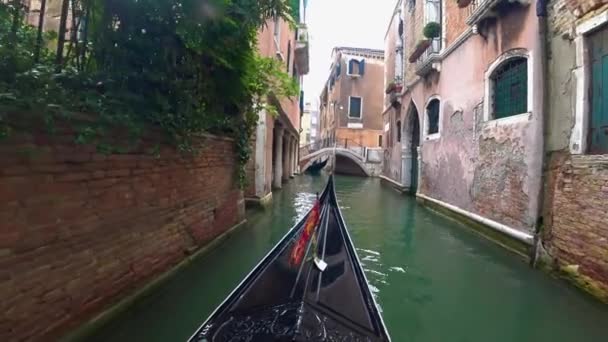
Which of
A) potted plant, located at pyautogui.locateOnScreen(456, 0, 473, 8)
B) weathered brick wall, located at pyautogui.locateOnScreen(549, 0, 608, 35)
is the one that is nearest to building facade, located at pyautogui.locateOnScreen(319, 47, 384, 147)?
potted plant, located at pyautogui.locateOnScreen(456, 0, 473, 8)

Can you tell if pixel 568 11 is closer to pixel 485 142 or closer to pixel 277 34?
pixel 485 142

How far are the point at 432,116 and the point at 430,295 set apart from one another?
6284mm

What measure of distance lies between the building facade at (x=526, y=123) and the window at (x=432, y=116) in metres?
0.32

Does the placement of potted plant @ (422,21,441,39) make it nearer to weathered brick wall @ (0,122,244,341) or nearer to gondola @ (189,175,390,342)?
weathered brick wall @ (0,122,244,341)

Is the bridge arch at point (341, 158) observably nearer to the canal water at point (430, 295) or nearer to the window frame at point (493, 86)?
the window frame at point (493, 86)

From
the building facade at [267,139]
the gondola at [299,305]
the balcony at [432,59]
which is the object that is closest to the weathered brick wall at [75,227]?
the gondola at [299,305]

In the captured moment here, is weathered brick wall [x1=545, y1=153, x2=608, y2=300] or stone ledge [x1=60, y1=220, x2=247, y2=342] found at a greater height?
weathered brick wall [x1=545, y1=153, x2=608, y2=300]

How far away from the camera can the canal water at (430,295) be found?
7.39ft

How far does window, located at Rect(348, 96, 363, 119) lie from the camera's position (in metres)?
21.5

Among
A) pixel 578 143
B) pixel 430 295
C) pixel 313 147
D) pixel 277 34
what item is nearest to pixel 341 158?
pixel 313 147

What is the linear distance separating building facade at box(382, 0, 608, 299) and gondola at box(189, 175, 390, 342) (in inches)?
90.1

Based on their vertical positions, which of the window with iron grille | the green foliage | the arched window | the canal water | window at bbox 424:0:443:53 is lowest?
the canal water

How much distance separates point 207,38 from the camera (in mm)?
2971

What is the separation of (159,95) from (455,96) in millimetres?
5639
